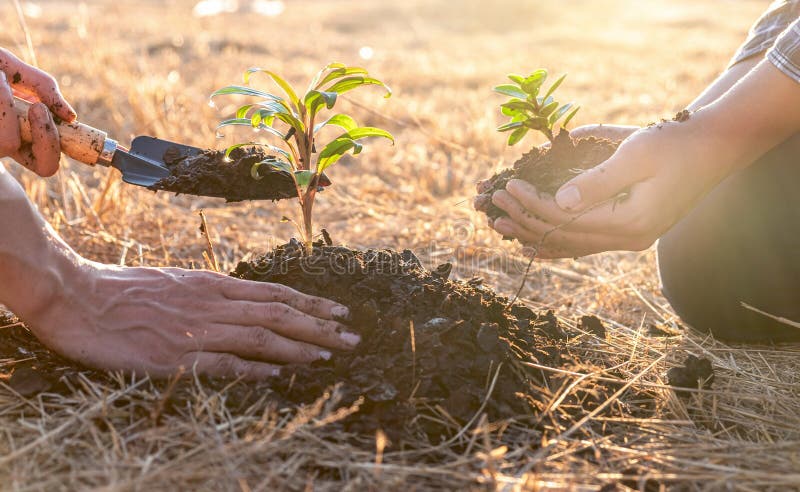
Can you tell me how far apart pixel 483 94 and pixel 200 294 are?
6899mm

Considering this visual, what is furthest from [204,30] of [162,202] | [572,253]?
[572,253]

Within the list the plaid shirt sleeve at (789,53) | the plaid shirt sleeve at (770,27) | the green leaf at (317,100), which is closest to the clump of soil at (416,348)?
the green leaf at (317,100)

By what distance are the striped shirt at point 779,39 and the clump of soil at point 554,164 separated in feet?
1.96

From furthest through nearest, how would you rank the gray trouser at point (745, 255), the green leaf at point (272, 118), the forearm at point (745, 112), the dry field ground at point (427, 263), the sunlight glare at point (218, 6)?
the sunlight glare at point (218, 6) < the gray trouser at point (745, 255) < the forearm at point (745, 112) < the green leaf at point (272, 118) < the dry field ground at point (427, 263)

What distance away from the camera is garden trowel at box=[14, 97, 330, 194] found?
2.26m

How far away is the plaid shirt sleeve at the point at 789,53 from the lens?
7.13ft

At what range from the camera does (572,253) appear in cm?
253

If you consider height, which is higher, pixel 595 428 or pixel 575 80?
pixel 575 80

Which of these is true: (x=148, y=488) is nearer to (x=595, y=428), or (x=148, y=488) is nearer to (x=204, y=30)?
(x=595, y=428)

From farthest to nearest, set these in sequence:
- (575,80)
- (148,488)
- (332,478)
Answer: (575,80) → (332,478) → (148,488)

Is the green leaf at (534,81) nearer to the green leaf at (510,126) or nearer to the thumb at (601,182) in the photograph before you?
the green leaf at (510,126)

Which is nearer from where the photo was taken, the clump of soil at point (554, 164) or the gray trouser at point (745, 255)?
the clump of soil at point (554, 164)

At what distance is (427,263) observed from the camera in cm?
354

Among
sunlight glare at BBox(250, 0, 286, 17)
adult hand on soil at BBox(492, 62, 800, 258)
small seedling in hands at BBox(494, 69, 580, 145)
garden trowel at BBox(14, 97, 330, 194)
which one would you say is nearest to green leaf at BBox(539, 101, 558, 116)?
small seedling in hands at BBox(494, 69, 580, 145)
